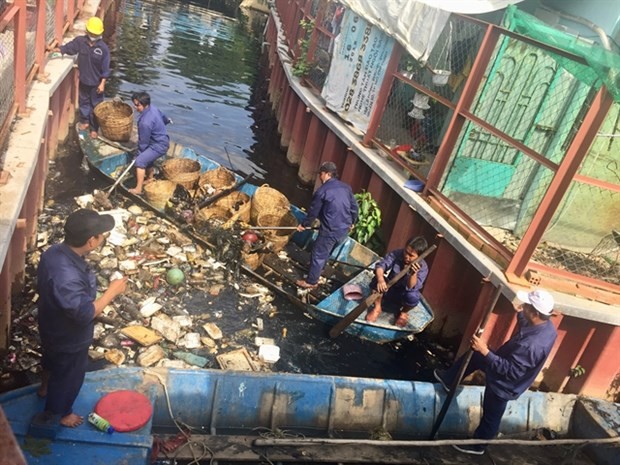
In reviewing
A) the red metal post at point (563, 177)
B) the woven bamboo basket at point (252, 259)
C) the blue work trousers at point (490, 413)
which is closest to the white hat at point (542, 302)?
the blue work trousers at point (490, 413)

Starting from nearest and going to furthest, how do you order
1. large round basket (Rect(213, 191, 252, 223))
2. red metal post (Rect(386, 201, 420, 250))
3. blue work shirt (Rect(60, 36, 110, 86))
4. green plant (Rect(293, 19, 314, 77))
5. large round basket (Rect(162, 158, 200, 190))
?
red metal post (Rect(386, 201, 420, 250)) → large round basket (Rect(213, 191, 252, 223)) → large round basket (Rect(162, 158, 200, 190)) → blue work shirt (Rect(60, 36, 110, 86)) → green plant (Rect(293, 19, 314, 77))

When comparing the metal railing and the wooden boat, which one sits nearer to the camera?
the wooden boat

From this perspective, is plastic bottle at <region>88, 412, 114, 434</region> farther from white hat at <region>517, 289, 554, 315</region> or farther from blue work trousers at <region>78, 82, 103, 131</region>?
blue work trousers at <region>78, 82, 103, 131</region>

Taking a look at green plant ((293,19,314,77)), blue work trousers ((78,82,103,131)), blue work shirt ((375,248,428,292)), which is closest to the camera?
blue work shirt ((375,248,428,292))

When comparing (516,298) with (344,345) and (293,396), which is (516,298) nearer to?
(344,345)

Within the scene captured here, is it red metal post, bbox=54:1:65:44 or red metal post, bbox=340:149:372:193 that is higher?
red metal post, bbox=54:1:65:44

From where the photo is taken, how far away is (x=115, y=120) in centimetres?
1091

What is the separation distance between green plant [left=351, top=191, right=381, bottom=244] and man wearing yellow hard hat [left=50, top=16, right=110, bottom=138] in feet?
19.6

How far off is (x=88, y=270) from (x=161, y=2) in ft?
109

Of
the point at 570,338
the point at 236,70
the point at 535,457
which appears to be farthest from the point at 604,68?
the point at 236,70

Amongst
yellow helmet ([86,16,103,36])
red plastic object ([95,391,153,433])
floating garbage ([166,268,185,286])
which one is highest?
yellow helmet ([86,16,103,36])

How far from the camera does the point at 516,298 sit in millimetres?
6621

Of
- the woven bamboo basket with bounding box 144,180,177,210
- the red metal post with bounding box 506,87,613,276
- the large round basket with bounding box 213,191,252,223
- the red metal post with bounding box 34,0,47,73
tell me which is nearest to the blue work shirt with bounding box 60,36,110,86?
the red metal post with bounding box 34,0,47,73

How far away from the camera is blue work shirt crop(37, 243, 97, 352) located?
3.89m
